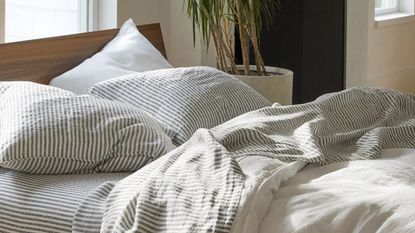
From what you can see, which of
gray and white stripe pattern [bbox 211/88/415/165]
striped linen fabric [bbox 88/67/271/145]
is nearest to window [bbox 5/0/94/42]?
striped linen fabric [bbox 88/67/271/145]

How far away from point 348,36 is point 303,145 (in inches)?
149

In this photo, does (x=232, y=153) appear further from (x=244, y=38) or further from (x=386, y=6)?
(x=386, y=6)

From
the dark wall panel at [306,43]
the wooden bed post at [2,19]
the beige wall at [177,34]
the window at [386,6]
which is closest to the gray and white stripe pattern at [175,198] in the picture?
the wooden bed post at [2,19]

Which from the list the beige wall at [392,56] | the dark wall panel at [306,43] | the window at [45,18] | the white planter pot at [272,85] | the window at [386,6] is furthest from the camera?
the window at [386,6]

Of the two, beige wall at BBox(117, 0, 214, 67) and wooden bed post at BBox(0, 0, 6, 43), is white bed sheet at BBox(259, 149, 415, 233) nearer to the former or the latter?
wooden bed post at BBox(0, 0, 6, 43)

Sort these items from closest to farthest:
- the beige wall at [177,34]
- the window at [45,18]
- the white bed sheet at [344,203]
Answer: the white bed sheet at [344,203] → the window at [45,18] → the beige wall at [177,34]

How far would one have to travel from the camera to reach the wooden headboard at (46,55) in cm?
372

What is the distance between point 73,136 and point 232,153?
1.65 ft

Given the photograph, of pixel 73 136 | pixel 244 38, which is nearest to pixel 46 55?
pixel 73 136

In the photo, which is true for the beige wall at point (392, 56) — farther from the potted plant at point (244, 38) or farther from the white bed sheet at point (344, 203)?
the white bed sheet at point (344, 203)

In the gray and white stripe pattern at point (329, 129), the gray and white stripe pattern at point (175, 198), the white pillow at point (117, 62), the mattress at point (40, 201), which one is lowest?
the mattress at point (40, 201)

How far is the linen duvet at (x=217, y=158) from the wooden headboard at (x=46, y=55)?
2.01 feet

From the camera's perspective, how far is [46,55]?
12.9 feet

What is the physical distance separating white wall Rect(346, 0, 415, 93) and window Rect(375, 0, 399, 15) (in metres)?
0.17
